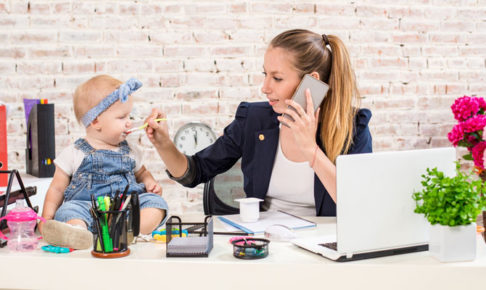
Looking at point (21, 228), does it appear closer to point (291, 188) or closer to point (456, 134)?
point (291, 188)

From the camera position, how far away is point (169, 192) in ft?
9.48

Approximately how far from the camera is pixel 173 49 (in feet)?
9.25

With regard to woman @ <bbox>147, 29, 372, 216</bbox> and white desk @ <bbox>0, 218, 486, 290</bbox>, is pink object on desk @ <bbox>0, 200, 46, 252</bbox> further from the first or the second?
woman @ <bbox>147, 29, 372, 216</bbox>

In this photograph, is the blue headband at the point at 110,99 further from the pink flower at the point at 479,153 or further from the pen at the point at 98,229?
the pink flower at the point at 479,153

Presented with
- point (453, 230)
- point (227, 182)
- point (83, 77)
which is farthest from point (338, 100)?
point (83, 77)

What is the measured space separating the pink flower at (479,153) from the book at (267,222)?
1589mm

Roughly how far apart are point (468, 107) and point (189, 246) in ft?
7.05

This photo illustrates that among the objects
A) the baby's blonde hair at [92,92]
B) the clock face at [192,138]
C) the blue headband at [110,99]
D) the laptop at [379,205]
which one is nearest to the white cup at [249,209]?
the laptop at [379,205]

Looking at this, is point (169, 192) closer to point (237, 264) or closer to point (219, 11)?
point (219, 11)

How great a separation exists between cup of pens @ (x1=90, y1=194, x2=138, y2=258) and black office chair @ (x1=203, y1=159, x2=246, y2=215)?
111 centimetres

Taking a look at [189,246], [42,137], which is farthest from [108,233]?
[42,137]

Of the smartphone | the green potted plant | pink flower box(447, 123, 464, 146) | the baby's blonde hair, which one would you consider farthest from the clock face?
the green potted plant

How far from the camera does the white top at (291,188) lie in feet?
6.21

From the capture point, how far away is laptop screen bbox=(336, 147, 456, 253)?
1.12 metres
